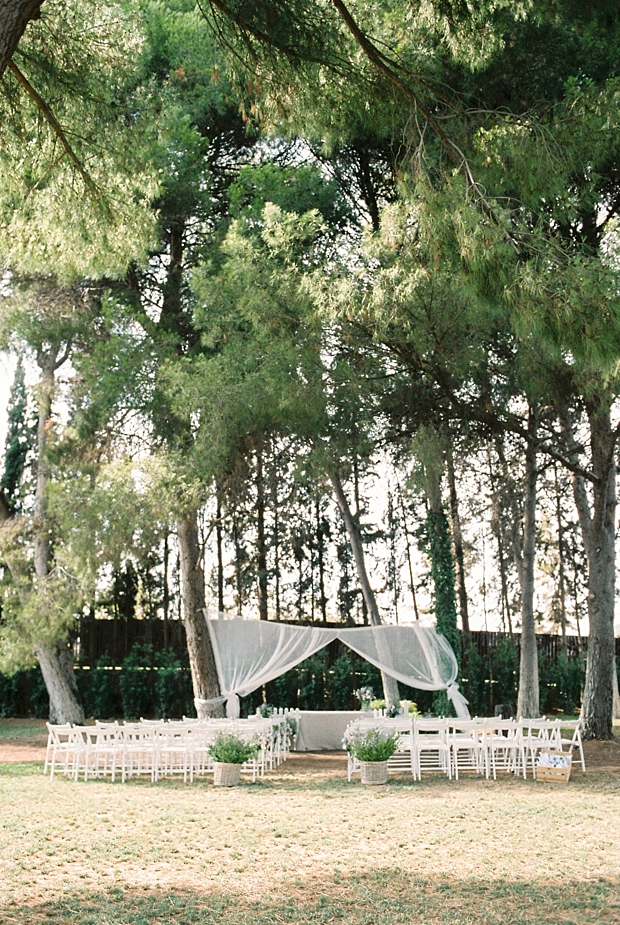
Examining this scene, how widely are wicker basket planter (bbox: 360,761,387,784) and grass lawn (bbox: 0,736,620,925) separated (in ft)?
1.58

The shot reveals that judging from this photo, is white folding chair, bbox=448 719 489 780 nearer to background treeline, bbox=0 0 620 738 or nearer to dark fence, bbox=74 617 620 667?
background treeline, bbox=0 0 620 738

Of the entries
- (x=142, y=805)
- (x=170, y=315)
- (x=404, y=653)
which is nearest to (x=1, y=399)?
(x=170, y=315)

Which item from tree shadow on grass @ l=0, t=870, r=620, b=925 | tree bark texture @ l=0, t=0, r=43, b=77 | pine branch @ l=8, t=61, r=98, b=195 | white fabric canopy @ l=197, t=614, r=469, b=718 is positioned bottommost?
tree shadow on grass @ l=0, t=870, r=620, b=925

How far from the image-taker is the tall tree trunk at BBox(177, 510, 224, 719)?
1252 cm

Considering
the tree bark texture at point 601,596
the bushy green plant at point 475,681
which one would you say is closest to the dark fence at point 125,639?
the bushy green plant at point 475,681

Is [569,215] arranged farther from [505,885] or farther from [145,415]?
[145,415]

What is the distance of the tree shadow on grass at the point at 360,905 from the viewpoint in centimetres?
417

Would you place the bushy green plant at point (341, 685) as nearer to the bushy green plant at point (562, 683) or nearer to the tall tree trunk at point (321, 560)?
the bushy green plant at point (562, 683)

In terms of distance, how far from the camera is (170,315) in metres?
12.8

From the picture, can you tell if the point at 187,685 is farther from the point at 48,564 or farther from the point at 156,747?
the point at 156,747

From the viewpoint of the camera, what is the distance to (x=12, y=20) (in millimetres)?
3529

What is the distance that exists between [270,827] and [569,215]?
5256 mm

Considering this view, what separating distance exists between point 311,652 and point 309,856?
707 centimetres

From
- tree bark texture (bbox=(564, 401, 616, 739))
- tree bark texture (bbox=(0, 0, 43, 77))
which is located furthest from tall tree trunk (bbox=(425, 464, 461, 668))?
tree bark texture (bbox=(0, 0, 43, 77))
